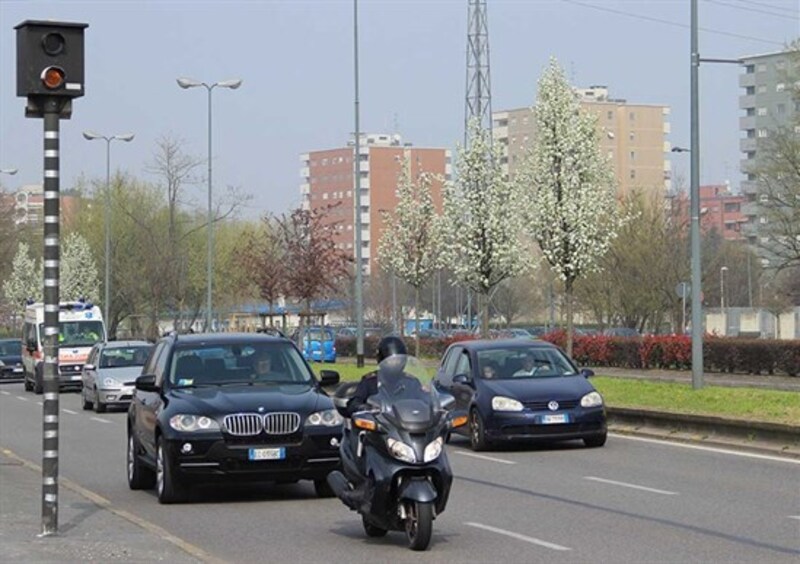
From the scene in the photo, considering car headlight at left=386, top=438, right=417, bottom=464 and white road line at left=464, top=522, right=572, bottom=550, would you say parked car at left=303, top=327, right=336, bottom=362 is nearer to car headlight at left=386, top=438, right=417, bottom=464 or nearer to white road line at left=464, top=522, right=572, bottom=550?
white road line at left=464, top=522, right=572, bottom=550

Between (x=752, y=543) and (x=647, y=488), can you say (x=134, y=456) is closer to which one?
(x=647, y=488)

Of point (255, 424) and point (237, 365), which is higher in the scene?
point (237, 365)

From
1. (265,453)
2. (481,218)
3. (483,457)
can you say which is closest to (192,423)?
(265,453)

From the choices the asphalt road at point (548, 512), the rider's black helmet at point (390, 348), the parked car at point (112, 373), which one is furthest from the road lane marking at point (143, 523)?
the parked car at point (112, 373)

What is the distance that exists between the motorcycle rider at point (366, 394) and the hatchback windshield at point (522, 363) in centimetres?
1008

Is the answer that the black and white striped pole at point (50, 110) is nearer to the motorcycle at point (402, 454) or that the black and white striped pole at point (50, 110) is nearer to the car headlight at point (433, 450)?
the motorcycle at point (402, 454)

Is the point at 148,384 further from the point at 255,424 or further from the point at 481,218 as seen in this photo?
the point at 481,218

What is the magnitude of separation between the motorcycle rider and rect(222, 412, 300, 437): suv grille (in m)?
2.65

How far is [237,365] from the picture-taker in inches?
647

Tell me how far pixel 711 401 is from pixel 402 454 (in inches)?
591

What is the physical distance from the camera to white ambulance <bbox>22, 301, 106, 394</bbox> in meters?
46.6

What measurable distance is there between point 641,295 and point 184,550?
62.4 m

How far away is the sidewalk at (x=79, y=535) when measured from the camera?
1122cm

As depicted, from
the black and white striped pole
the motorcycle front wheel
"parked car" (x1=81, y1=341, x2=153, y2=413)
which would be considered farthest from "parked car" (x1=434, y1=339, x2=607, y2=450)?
"parked car" (x1=81, y1=341, x2=153, y2=413)
